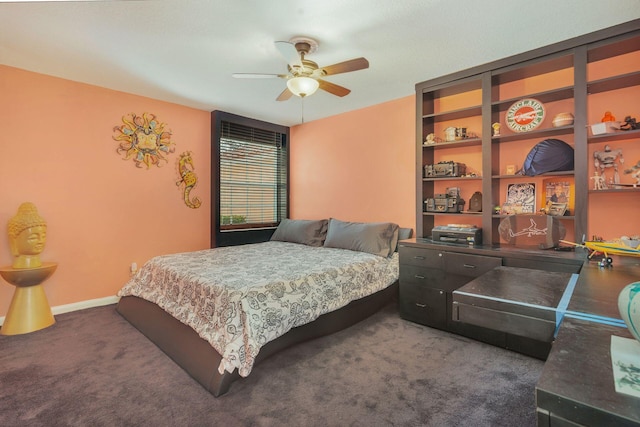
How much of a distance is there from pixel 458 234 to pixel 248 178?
3.12 meters

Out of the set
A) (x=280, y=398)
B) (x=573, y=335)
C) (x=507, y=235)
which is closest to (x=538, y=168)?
(x=507, y=235)

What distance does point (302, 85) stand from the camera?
92.5 inches

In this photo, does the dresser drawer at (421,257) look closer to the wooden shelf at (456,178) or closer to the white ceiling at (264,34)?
the wooden shelf at (456,178)

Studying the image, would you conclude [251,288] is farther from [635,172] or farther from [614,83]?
[614,83]

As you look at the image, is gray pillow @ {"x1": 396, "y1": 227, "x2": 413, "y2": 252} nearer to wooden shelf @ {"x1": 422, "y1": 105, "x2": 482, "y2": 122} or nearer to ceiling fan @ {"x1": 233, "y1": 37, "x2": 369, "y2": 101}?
wooden shelf @ {"x1": 422, "y1": 105, "x2": 482, "y2": 122}

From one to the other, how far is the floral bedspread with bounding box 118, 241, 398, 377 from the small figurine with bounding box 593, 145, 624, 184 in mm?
1924

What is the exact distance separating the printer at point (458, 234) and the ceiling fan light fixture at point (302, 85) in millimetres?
1783

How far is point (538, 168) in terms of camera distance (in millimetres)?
2574

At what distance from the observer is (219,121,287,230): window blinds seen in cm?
443

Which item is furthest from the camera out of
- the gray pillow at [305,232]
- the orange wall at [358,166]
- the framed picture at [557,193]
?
the gray pillow at [305,232]

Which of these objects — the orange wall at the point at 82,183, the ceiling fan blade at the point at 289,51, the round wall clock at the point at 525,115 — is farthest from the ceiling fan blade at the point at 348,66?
the orange wall at the point at 82,183

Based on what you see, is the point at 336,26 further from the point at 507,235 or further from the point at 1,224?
the point at 1,224

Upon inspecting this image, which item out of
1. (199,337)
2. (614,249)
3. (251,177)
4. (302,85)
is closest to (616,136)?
(614,249)

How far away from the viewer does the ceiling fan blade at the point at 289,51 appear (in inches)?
85.0
